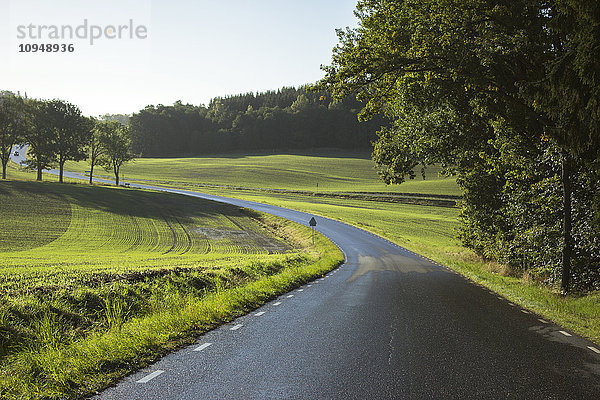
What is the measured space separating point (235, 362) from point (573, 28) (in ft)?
35.5

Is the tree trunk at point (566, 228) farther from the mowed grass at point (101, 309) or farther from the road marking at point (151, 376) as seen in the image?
the road marking at point (151, 376)

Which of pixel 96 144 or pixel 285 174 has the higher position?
pixel 96 144

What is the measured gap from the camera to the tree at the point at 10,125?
247 ft

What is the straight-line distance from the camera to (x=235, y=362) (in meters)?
6.66

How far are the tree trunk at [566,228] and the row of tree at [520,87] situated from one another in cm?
3

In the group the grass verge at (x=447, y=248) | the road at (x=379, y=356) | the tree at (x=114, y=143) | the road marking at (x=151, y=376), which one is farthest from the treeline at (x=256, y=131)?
the road marking at (x=151, y=376)

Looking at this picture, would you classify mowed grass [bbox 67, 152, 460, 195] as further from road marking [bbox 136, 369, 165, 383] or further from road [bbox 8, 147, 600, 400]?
road marking [bbox 136, 369, 165, 383]

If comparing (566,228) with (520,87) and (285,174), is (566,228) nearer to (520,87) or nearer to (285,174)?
(520,87)

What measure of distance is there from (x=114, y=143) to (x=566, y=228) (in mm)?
87400

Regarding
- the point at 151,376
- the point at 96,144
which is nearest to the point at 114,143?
the point at 96,144

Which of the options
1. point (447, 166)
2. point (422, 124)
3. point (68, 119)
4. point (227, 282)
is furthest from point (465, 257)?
point (68, 119)

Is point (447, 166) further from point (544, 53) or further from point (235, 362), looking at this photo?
point (235, 362)

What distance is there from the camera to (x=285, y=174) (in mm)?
111312

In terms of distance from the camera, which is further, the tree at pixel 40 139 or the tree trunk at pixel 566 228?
the tree at pixel 40 139
